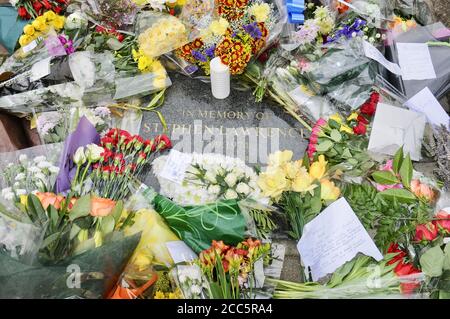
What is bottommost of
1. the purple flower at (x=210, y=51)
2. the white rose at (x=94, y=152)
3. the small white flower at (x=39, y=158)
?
the white rose at (x=94, y=152)

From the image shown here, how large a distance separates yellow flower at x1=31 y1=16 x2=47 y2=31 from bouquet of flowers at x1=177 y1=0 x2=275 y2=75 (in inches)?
35.1

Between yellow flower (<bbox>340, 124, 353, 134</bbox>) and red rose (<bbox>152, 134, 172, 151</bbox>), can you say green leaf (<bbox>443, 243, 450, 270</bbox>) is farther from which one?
red rose (<bbox>152, 134, 172, 151</bbox>)

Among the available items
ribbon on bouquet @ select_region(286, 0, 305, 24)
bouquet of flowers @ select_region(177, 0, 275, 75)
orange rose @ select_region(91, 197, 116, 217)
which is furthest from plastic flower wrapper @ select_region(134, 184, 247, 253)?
ribbon on bouquet @ select_region(286, 0, 305, 24)


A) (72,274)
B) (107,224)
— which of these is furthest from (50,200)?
(72,274)

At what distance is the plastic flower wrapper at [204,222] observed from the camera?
1999mm

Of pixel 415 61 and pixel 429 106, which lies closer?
→ pixel 429 106

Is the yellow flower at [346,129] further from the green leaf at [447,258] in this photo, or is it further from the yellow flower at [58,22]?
the yellow flower at [58,22]

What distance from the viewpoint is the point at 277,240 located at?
2295mm

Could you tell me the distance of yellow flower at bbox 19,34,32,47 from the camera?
9.37ft

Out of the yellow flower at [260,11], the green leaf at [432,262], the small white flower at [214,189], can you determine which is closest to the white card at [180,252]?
the small white flower at [214,189]

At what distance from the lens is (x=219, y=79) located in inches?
→ 103

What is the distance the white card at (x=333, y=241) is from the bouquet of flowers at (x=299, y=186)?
2.1 inches

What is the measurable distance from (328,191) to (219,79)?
3.12 feet

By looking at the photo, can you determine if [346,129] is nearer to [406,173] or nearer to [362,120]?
[362,120]
